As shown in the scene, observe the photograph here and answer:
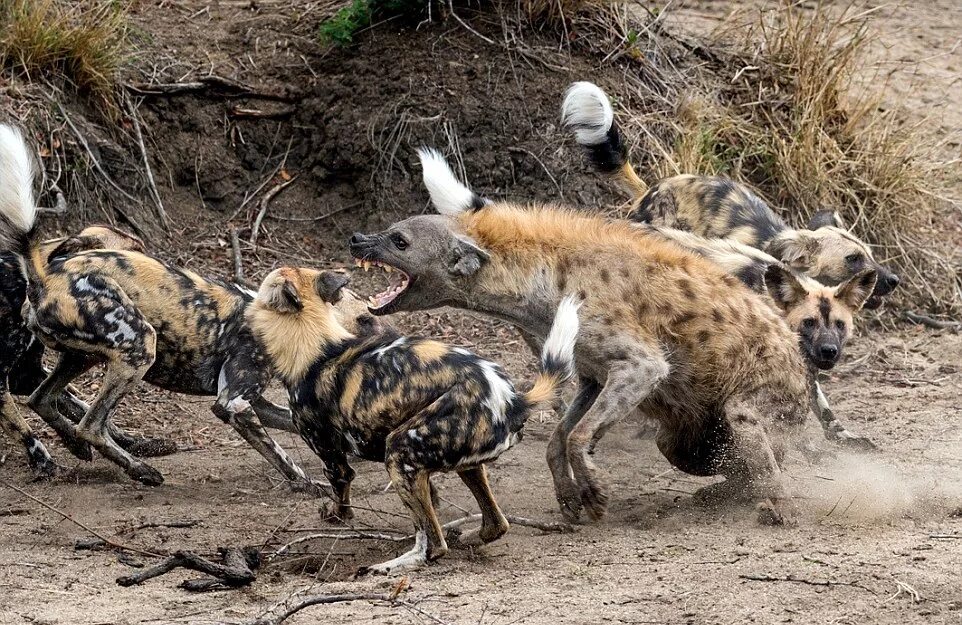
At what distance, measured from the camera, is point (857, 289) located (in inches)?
286

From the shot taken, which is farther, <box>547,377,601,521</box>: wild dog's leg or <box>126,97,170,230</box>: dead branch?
<box>126,97,170,230</box>: dead branch

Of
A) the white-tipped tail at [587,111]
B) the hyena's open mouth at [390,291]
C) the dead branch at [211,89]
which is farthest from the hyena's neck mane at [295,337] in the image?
the dead branch at [211,89]

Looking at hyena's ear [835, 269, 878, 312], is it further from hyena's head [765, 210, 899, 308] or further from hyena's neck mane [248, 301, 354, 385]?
hyena's neck mane [248, 301, 354, 385]

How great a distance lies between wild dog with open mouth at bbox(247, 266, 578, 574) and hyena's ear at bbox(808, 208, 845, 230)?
3646 mm

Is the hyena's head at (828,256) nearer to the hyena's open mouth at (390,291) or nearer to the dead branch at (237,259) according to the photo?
the hyena's open mouth at (390,291)

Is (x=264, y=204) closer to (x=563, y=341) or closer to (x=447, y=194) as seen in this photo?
(x=447, y=194)

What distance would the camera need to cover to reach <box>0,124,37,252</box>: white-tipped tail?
5.77m

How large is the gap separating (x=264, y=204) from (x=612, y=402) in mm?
4231

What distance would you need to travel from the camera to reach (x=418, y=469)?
4.93 metres

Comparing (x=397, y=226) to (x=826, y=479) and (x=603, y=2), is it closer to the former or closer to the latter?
(x=826, y=479)

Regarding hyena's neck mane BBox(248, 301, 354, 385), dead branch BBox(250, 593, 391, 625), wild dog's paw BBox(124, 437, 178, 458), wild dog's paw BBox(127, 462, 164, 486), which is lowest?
wild dog's paw BBox(124, 437, 178, 458)

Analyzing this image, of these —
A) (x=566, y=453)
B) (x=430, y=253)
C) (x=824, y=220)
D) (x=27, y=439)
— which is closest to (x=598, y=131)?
(x=824, y=220)

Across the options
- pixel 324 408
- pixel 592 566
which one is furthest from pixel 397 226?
pixel 592 566

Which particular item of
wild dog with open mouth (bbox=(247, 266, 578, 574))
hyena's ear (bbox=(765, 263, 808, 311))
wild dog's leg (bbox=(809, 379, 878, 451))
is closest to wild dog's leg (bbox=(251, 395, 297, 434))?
wild dog with open mouth (bbox=(247, 266, 578, 574))
